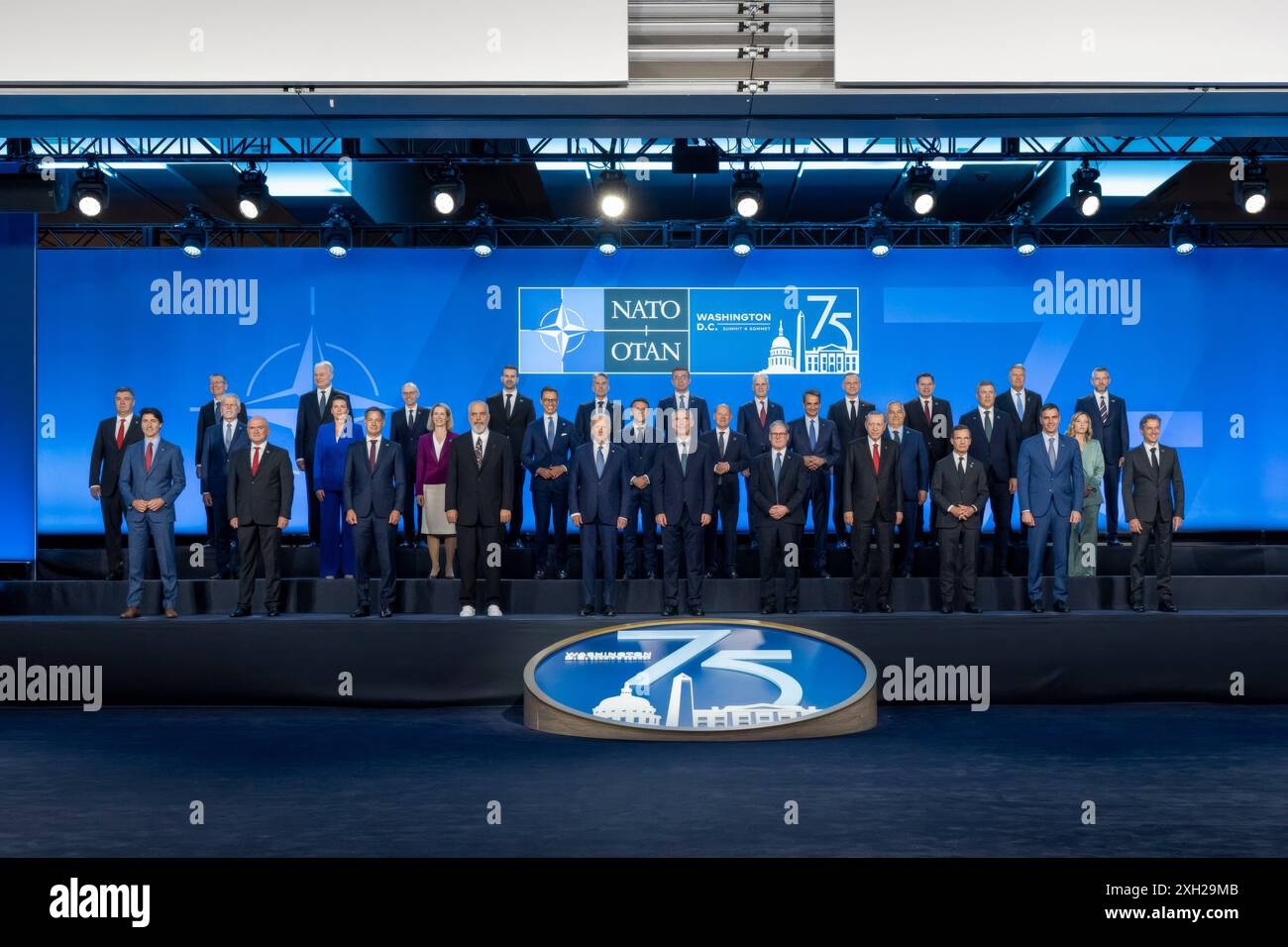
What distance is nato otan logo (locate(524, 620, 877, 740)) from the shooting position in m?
6.77

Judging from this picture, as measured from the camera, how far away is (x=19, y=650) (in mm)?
8188

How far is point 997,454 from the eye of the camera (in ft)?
31.2

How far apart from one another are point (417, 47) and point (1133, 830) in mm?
4301

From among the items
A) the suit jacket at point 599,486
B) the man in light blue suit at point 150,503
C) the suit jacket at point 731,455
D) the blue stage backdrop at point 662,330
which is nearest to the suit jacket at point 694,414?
the suit jacket at point 731,455

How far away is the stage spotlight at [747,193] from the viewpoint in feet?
34.2

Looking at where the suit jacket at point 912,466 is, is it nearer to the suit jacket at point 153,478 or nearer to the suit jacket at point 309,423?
the suit jacket at point 309,423

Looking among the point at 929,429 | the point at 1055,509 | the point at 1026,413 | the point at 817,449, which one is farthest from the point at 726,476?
the point at 1026,413

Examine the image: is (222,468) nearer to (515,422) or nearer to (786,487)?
(515,422)

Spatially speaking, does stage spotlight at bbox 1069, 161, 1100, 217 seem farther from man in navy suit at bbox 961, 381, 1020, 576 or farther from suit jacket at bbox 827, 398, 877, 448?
suit jacket at bbox 827, 398, 877, 448

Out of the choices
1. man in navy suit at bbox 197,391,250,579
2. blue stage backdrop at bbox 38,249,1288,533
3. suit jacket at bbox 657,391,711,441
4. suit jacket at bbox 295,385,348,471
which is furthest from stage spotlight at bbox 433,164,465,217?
suit jacket at bbox 657,391,711,441

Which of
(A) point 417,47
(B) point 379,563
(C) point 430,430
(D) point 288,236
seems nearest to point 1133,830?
(A) point 417,47

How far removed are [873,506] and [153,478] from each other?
Result: 6.00 m

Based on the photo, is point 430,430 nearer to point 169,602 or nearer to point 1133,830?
point 169,602
